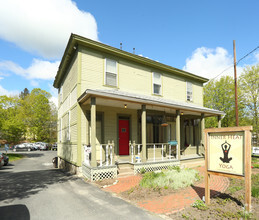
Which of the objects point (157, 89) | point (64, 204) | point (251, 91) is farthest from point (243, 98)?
point (64, 204)

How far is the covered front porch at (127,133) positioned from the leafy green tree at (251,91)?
14480 mm

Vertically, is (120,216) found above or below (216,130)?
below

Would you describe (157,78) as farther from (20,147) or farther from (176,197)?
(20,147)

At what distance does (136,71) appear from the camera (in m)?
12.2

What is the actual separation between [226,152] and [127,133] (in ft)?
24.2

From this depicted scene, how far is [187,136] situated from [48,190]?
37.2ft

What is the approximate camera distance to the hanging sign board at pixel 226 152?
4469 millimetres

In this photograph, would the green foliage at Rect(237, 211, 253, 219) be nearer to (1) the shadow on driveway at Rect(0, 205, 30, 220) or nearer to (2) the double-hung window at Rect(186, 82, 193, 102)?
(1) the shadow on driveway at Rect(0, 205, 30, 220)

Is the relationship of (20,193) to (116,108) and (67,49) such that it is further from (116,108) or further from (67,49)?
(67,49)

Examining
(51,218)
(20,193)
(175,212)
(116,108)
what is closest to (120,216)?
(175,212)

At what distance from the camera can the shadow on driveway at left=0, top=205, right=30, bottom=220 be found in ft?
14.6

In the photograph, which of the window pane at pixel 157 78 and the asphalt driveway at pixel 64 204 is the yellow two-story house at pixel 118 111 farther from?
the asphalt driveway at pixel 64 204

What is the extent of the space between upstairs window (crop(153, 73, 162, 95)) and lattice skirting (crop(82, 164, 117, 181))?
6.95 metres

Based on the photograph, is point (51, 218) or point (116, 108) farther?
point (116, 108)
